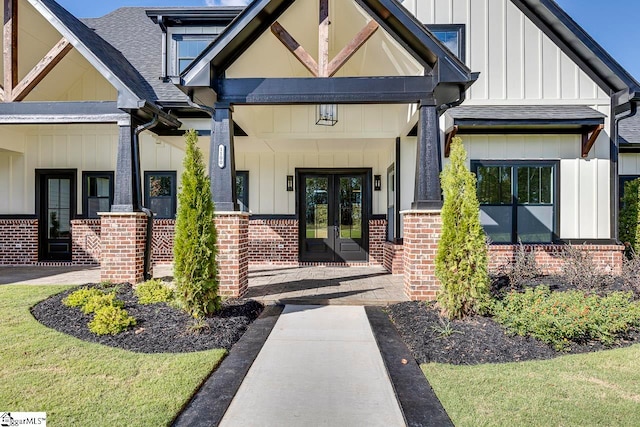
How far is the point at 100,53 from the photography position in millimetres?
6922

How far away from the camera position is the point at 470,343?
409cm

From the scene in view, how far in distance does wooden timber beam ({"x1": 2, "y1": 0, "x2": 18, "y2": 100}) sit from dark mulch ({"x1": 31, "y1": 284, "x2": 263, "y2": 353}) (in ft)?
13.5

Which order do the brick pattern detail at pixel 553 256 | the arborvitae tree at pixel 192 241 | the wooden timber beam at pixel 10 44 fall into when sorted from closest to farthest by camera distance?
the arborvitae tree at pixel 192 241, the wooden timber beam at pixel 10 44, the brick pattern detail at pixel 553 256

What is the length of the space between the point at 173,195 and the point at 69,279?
3.38 metres

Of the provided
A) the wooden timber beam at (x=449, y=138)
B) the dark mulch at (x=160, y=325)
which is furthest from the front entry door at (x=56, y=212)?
the wooden timber beam at (x=449, y=138)

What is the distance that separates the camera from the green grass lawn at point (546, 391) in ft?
8.96

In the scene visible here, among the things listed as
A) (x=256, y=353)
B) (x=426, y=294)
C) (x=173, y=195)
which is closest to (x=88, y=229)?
(x=173, y=195)

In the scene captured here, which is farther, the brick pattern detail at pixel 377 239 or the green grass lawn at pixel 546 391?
the brick pattern detail at pixel 377 239

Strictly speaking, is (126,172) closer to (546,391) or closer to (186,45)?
(186,45)

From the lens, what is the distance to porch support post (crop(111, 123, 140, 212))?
22.1ft

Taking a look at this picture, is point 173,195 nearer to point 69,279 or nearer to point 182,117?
point 182,117

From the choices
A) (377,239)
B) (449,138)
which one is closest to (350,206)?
(377,239)

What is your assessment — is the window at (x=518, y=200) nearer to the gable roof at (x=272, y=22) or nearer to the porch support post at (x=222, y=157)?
the gable roof at (x=272, y=22)

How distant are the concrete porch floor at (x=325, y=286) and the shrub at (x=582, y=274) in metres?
2.79
